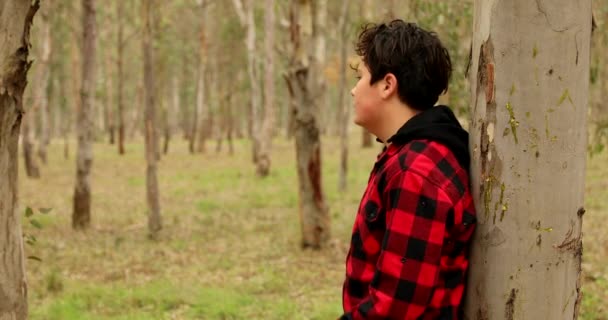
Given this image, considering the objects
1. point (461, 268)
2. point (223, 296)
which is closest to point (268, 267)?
point (223, 296)

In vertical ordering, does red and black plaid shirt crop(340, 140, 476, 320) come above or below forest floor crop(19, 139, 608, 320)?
above

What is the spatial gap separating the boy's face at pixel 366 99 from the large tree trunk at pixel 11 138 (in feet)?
5.46

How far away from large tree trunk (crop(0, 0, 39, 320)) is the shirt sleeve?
1.93 metres

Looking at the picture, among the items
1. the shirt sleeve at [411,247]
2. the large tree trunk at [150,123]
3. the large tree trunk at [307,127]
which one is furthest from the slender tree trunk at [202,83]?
the shirt sleeve at [411,247]

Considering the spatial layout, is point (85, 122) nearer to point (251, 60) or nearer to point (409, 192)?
point (409, 192)

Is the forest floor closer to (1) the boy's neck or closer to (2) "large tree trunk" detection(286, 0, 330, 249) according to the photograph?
(2) "large tree trunk" detection(286, 0, 330, 249)

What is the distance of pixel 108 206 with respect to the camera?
13.0 m

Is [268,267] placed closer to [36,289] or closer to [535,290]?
[36,289]

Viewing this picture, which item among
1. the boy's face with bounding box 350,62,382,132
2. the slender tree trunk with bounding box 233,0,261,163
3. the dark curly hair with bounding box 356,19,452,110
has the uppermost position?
the slender tree trunk with bounding box 233,0,261,163

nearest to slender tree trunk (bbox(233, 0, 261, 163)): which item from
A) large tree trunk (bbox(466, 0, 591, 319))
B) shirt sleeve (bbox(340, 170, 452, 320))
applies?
large tree trunk (bbox(466, 0, 591, 319))

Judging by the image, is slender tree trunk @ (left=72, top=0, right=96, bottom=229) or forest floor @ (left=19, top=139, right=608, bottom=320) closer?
forest floor @ (left=19, top=139, right=608, bottom=320)

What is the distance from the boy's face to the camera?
2.05 metres

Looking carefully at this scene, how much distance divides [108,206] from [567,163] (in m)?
12.0

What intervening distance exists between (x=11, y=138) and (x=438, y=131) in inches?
78.9
